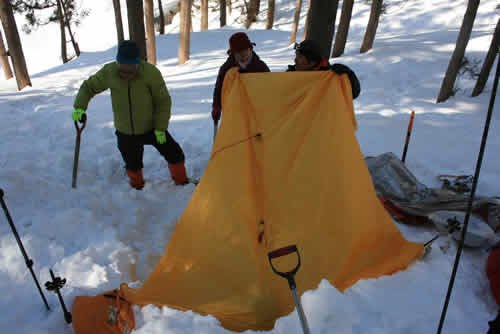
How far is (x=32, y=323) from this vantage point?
2.09 m

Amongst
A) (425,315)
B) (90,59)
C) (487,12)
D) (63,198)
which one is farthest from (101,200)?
(487,12)

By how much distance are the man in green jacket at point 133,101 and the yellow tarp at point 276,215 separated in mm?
1119

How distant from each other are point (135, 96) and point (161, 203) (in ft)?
4.16

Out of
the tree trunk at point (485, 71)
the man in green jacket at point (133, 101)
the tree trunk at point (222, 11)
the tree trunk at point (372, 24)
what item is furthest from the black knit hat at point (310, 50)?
the tree trunk at point (222, 11)

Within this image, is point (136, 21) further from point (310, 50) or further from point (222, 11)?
point (222, 11)

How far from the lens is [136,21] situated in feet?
26.3

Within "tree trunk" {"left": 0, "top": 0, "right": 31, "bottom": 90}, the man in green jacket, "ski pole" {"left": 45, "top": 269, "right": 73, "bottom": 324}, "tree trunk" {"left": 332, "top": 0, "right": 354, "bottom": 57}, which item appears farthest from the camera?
"tree trunk" {"left": 332, "top": 0, "right": 354, "bottom": 57}

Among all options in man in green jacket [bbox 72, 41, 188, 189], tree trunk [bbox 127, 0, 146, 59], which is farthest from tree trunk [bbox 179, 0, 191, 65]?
man in green jacket [bbox 72, 41, 188, 189]

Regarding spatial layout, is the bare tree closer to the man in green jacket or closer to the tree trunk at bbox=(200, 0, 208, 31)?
the tree trunk at bbox=(200, 0, 208, 31)

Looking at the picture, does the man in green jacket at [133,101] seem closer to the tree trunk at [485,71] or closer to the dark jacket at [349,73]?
the dark jacket at [349,73]

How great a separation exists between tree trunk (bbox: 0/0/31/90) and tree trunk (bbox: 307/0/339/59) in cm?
894

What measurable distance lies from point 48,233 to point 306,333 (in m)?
2.54

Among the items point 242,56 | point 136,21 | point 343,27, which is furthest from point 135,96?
point 343,27

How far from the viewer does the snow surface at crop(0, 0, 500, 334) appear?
2021 mm
